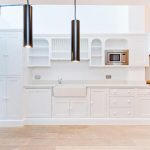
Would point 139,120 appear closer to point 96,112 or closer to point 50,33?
point 96,112

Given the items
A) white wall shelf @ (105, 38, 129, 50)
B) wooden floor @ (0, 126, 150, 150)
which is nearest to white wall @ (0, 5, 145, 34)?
white wall shelf @ (105, 38, 129, 50)

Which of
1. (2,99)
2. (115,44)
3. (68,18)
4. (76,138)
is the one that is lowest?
(76,138)

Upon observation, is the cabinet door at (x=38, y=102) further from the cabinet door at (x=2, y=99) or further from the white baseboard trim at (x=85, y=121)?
the cabinet door at (x=2, y=99)

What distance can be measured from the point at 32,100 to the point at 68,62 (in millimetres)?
1509

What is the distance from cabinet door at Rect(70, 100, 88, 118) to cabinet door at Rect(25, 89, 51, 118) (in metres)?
0.57

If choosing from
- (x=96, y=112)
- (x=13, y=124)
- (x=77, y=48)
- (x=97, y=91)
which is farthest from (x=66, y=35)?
(x=77, y=48)

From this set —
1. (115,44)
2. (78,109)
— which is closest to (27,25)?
(78,109)

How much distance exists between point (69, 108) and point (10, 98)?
4.72ft

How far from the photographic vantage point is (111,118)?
5281 mm

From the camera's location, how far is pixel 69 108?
5.29 meters

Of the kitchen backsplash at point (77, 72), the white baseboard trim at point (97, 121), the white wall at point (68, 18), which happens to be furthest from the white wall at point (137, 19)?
the white baseboard trim at point (97, 121)

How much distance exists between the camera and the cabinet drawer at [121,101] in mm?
5270

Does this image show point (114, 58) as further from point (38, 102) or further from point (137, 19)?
point (38, 102)

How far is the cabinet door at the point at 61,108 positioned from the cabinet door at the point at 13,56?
119 centimetres
